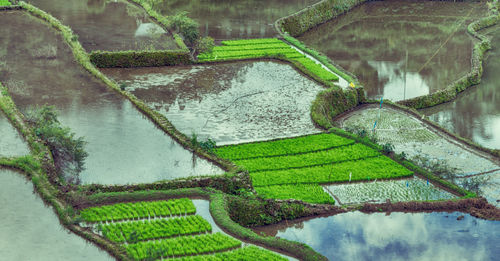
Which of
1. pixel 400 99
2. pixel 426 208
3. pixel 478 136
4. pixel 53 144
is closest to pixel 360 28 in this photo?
pixel 400 99

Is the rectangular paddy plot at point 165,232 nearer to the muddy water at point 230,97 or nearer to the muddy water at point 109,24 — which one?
the muddy water at point 230,97

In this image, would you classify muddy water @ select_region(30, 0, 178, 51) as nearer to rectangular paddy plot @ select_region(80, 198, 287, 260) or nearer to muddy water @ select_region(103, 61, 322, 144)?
muddy water @ select_region(103, 61, 322, 144)

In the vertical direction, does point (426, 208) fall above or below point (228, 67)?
below

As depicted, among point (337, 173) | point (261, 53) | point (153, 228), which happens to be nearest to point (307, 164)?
point (337, 173)

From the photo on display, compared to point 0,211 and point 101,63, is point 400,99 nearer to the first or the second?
point 101,63

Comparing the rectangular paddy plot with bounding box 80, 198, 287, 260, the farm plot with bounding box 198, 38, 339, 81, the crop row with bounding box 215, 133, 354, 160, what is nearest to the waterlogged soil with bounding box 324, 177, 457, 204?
the crop row with bounding box 215, 133, 354, 160
